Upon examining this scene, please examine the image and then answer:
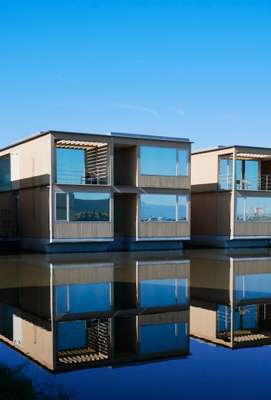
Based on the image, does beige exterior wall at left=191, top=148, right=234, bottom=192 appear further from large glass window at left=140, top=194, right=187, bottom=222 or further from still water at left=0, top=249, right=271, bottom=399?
still water at left=0, top=249, right=271, bottom=399

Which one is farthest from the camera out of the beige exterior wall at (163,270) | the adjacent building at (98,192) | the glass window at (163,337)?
the adjacent building at (98,192)

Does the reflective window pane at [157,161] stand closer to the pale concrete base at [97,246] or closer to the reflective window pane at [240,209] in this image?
the pale concrete base at [97,246]

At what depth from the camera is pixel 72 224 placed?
25.1 m

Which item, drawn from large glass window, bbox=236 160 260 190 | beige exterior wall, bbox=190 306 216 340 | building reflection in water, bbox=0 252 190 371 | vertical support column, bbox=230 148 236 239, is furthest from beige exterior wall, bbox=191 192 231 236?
beige exterior wall, bbox=190 306 216 340

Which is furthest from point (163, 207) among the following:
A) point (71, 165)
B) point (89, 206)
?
point (71, 165)

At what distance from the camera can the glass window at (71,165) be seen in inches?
1037

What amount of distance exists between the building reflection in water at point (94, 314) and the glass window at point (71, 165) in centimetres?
913

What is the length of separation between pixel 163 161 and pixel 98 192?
437cm

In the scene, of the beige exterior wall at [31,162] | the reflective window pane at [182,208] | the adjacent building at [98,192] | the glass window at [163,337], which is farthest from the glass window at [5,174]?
the glass window at [163,337]

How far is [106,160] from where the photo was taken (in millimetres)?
26219

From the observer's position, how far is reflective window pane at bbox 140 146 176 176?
89.8ft

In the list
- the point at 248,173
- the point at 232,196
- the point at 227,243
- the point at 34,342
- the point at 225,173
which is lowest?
the point at 34,342

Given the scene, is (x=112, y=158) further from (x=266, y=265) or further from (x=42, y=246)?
(x=266, y=265)

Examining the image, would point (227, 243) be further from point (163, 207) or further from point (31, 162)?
point (31, 162)
